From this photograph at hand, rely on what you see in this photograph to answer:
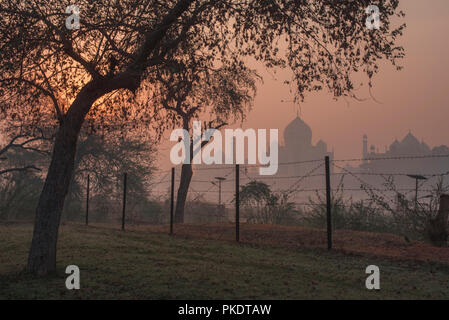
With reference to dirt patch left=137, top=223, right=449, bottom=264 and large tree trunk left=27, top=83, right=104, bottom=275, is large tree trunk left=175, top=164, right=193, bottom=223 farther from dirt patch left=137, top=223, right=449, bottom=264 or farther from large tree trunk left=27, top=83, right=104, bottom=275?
large tree trunk left=27, top=83, right=104, bottom=275

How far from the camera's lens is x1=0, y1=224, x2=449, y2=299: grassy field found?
20.7 feet

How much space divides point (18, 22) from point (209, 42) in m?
3.70

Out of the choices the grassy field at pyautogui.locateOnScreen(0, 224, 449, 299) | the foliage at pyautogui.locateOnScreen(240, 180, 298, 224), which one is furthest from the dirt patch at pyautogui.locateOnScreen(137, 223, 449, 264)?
the foliage at pyautogui.locateOnScreen(240, 180, 298, 224)

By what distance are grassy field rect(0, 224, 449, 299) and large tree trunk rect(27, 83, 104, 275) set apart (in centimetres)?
37

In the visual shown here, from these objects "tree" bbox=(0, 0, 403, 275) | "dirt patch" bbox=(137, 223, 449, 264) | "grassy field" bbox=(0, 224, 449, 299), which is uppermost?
"tree" bbox=(0, 0, 403, 275)

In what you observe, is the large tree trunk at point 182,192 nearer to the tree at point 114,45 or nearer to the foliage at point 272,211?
the foliage at point 272,211

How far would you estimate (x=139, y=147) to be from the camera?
114ft

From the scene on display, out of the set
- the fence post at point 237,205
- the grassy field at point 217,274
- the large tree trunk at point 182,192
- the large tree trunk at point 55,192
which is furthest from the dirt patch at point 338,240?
the large tree trunk at point 182,192

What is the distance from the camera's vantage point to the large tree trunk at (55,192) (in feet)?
25.6

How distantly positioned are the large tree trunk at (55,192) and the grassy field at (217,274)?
0.37 m

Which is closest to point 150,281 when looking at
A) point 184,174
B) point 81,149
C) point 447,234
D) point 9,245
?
point 9,245

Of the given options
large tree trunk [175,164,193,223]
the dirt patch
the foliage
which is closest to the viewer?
the dirt patch

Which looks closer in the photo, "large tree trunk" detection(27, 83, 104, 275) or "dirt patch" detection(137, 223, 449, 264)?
"large tree trunk" detection(27, 83, 104, 275)

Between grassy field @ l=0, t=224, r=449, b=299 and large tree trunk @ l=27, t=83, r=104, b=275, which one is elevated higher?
large tree trunk @ l=27, t=83, r=104, b=275
